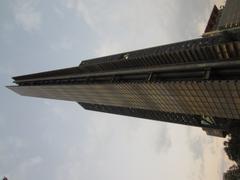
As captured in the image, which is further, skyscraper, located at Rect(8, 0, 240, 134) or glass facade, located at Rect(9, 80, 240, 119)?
skyscraper, located at Rect(8, 0, 240, 134)

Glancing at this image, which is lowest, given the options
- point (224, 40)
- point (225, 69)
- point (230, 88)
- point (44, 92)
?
point (230, 88)

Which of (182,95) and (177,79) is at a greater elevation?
(177,79)

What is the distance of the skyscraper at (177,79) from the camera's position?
69.9 m

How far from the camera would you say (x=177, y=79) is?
274 ft

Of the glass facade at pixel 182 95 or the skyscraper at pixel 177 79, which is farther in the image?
the skyscraper at pixel 177 79

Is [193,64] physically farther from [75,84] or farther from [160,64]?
[75,84]

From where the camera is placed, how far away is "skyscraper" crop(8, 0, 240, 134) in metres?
69.9

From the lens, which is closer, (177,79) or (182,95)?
(182,95)

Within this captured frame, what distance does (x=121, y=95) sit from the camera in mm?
114750

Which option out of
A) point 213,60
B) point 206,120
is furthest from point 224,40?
point 206,120

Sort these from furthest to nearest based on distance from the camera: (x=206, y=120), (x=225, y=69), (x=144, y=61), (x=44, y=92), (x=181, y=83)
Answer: (x=44, y=92)
(x=206, y=120)
(x=144, y=61)
(x=181, y=83)
(x=225, y=69)

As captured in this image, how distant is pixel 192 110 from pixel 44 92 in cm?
10263

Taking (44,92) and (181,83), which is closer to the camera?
(181,83)

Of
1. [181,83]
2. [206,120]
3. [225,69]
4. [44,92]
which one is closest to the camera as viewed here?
[225,69]
